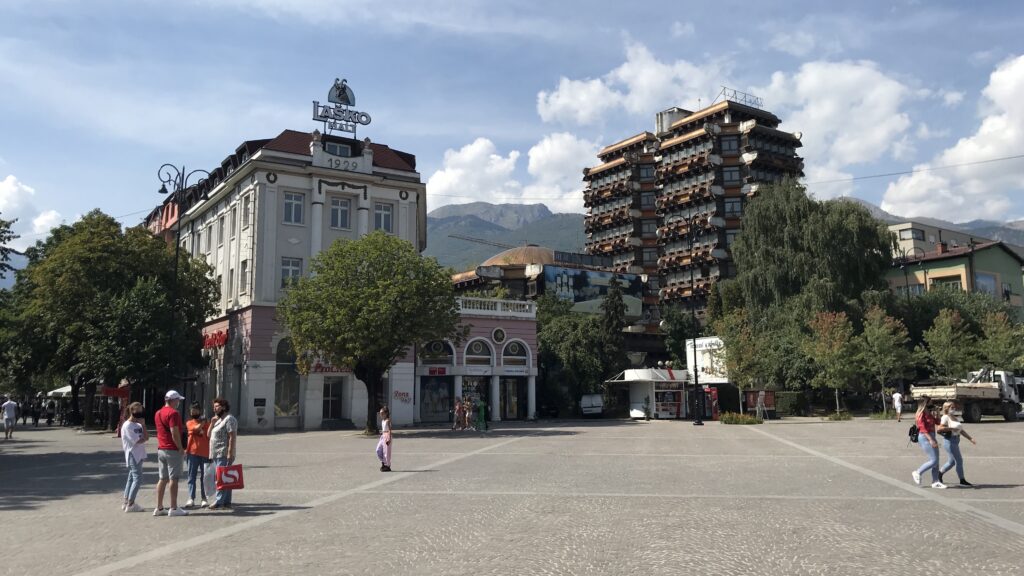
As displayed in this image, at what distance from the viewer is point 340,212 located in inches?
1713

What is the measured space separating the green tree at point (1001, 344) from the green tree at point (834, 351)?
10159 mm

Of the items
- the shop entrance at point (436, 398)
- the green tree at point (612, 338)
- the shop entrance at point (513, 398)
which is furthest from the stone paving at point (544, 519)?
the green tree at point (612, 338)

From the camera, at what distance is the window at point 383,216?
4444 centimetres

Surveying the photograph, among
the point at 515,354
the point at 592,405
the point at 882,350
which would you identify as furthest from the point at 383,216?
the point at 882,350

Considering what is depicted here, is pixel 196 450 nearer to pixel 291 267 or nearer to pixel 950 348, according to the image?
pixel 291 267

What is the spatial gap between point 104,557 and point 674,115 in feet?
338

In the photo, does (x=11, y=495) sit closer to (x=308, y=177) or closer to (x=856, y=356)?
(x=308, y=177)

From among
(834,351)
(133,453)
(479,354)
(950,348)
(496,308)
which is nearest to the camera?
(133,453)

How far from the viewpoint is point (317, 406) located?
3981cm

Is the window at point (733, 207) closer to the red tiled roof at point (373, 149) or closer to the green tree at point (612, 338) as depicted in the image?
the green tree at point (612, 338)

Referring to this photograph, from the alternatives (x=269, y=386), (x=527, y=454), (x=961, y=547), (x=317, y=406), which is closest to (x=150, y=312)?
(x=269, y=386)

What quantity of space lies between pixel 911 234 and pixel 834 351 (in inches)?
2437

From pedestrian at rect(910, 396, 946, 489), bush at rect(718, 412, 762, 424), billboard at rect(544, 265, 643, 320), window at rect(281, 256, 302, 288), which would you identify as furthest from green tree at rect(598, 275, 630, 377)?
pedestrian at rect(910, 396, 946, 489)

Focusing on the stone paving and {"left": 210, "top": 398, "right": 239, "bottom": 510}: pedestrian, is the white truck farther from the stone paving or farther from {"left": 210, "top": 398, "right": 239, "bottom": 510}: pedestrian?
{"left": 210, "top": 398, "right": 239, "bottom": 510}: pedestrian
